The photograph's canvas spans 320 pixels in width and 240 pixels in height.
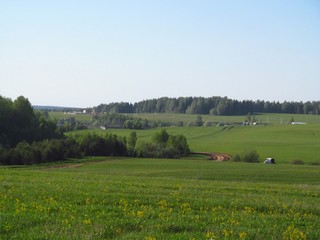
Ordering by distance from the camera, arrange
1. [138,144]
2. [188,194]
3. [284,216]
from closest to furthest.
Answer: [284,216], [188,194], [138,144]

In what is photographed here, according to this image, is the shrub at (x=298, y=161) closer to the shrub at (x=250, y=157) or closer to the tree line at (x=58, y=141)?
the shrub at (x=250, y=157)

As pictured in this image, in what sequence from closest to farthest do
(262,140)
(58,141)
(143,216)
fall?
1. (143,216)
2. (58,141)
3. (262,140)

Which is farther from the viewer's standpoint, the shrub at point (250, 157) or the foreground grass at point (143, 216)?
the shrub at point (250, 157)

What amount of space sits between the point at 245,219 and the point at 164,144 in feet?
266

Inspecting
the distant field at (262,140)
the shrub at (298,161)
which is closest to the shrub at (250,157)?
the distant field at (262,140)

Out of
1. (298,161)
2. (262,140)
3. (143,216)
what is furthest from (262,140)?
(143,216)

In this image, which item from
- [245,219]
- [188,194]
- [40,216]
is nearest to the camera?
[40,216]

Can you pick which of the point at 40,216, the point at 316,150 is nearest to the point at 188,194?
the point at 40,216

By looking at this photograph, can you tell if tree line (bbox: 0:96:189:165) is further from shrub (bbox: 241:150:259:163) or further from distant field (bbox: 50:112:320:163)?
distant field (bbox: 50:112:320:163)

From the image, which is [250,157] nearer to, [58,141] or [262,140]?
[58,141]

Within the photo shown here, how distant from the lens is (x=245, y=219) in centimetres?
1234

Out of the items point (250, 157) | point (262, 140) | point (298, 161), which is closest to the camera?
point (298, 161)

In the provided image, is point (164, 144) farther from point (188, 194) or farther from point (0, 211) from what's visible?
point (0, 211)

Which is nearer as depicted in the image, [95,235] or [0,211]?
[95,235]
